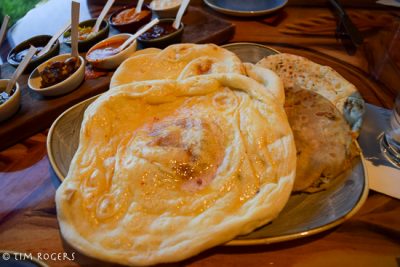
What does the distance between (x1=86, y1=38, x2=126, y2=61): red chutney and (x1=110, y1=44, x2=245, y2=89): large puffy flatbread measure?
23.2 inches

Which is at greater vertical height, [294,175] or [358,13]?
[358,13]

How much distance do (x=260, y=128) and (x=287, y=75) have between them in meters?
0.80

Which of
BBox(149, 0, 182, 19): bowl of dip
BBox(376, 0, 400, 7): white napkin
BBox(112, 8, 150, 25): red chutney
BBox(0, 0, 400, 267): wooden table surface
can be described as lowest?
BBox(0, 0, 400, 267): wooden table surface

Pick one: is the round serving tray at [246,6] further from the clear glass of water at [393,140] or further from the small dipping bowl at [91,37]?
the clear glass of water at [393,140]

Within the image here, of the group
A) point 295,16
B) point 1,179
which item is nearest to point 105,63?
point 1,179

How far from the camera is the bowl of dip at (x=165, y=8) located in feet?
12.3

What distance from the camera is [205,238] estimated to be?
148 cm

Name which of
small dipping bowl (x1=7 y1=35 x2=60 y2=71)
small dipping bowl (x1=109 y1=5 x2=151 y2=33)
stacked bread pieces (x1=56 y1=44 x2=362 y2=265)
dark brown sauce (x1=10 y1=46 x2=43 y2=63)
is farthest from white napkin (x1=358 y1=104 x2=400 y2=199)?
dark brown sauce (x1=10 y1=46 x2=43 y2=63)

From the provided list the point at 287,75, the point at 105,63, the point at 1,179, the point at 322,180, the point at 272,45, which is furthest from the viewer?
the point at 272,45

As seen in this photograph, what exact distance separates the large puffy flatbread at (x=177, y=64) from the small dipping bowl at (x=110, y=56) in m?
0.41

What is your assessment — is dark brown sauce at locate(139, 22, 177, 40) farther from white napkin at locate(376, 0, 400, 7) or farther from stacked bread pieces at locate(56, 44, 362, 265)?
white napkin at locate(376, 0, 400, 7)

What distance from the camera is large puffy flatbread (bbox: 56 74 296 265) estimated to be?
1.52 metres

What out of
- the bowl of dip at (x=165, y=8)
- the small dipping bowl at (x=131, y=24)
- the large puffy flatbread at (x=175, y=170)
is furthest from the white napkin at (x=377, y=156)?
the small dipping bowl at (x=131, y=24)

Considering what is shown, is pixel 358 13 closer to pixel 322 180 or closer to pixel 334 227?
pixel 322 180
